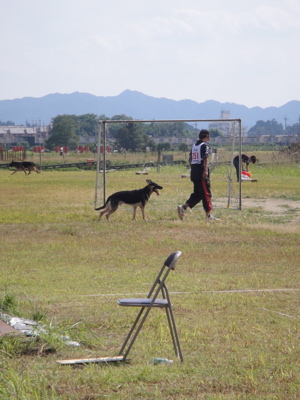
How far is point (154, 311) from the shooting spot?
332 inches

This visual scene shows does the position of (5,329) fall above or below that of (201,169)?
below

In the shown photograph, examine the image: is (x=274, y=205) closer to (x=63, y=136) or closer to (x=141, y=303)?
(x=141, y=303)

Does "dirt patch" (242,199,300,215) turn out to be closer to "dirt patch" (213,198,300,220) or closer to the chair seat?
"dirt patch" (213,198,300,220)

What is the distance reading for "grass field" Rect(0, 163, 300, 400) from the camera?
573 centimetres

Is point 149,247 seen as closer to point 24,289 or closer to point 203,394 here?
point 24,289

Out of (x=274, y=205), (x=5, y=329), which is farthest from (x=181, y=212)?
(x=5, y=329)

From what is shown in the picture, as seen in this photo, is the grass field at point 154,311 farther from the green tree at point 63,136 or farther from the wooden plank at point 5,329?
the green tree at point 63,136

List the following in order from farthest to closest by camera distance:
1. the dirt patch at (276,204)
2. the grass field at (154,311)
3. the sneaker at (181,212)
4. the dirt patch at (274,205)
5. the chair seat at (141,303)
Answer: the dirt patch at (276,204) → the dirt patch at (274,205) → the sneaker at (181,212) → the chair seat at (141,303) → the grass field at (154,311)

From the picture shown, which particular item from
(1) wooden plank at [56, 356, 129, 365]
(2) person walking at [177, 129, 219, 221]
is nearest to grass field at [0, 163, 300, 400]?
(1) wooden plank at [56, 356, 129, 365]

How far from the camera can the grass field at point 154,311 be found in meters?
5.73

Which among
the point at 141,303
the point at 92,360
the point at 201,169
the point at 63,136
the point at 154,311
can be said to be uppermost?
the point at 201,169

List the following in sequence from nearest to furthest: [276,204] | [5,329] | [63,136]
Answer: [5,329] < [276,204] < [63,136]

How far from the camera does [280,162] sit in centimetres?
5034

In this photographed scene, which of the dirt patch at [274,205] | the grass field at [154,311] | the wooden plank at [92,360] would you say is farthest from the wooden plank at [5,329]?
the dirt patch at [274,205]
